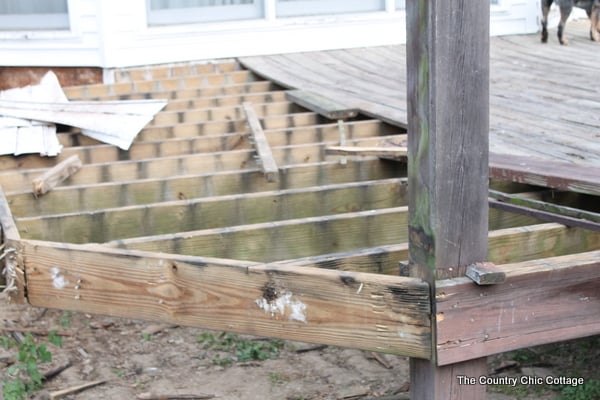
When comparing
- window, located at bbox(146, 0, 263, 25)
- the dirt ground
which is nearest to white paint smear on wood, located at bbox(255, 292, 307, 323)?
the dirt ground

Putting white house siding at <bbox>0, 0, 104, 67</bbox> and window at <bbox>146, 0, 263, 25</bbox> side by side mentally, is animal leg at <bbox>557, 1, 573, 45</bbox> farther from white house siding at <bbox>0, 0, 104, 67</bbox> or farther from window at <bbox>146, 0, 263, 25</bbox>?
white house siding at <bbox>0, 0, 104, 67</bbox>

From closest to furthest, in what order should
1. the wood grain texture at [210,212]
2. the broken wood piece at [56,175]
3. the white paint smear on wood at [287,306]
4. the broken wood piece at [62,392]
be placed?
the white paint smear on wood at [287,306]
the wood grain texture at [210,212]
the broken wood piece at [56,175]
the broken wood piece at [62,392]

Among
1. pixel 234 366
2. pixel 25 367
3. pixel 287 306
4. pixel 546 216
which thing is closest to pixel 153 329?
pixel 234 366

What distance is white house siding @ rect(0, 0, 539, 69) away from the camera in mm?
7586

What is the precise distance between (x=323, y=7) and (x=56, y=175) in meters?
4.51

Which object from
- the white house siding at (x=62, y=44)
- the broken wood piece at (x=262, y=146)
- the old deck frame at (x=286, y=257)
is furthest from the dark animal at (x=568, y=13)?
the white house siding at (x=62, y=44)

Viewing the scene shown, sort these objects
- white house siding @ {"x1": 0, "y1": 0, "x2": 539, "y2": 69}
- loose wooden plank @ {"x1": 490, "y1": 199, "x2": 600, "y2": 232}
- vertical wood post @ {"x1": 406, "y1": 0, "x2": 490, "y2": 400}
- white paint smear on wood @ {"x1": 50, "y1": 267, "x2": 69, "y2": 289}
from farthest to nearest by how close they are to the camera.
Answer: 1. white house siding @ {"x1": 0, "y1": 0, "x2": 539, "y2": 69}
2. loose wooden plank @ {"x1": 490, "y1": 199, "x2": 600, "y2": 232}
3. white paint smear on wood @ {"x1": 50, "y1": 267, "x2": 69, "y2": 289}
4. vertical wood post @ {"x1": 406, "y1": 0, "x2": 490, "y2": 400}

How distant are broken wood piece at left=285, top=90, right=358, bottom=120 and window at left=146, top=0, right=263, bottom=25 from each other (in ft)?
6.18

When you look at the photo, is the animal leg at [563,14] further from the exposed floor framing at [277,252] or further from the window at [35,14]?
the window at [35,14]

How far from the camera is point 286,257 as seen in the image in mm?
3586

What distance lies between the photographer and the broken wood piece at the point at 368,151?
4586 mm

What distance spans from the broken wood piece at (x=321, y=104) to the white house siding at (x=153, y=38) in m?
1.72

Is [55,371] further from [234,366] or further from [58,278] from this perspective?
[58,278]

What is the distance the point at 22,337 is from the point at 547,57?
5308 mm
